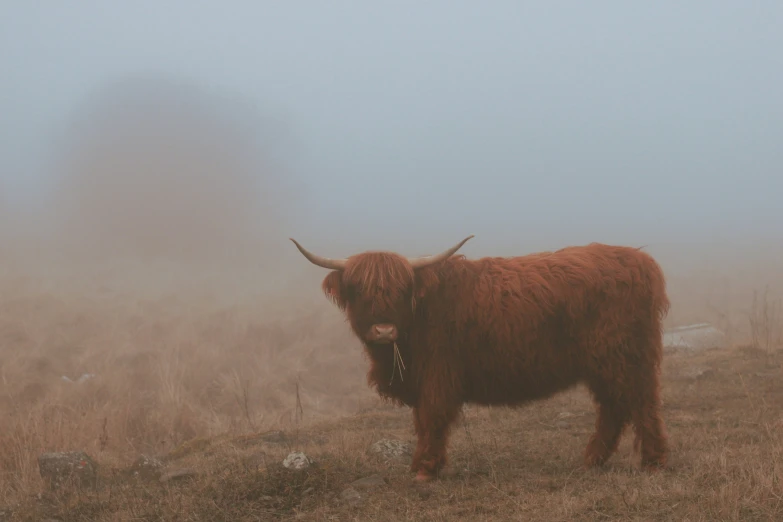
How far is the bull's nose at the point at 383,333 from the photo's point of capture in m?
4.64

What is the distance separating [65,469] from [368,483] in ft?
8.83

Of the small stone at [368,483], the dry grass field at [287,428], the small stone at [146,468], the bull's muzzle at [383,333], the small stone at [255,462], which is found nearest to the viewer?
the dry grass field at [287,428]

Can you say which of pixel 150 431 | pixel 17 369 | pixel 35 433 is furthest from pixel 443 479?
pixel 17 369

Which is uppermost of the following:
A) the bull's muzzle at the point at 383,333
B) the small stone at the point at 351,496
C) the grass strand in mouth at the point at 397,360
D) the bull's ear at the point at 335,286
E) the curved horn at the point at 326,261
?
the curved horn at the point at 326,261

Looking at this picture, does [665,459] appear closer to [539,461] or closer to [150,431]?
[539,461]

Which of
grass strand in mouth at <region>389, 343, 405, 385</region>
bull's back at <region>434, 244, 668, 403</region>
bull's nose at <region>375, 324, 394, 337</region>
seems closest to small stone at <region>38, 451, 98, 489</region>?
grass strand in mouth at <region>389, 343, 405, 385</region>

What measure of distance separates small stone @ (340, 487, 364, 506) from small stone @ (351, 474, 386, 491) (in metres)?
0.13

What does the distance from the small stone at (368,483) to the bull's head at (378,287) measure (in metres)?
1.04

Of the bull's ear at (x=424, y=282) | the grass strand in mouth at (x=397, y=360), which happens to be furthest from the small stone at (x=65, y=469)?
the bull's ear at (x=424, y=282)

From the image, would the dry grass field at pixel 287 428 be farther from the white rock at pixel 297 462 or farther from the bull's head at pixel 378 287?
the bull's head at pixel 378 287

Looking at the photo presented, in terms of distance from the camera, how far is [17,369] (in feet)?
35.6

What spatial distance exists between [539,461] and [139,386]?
7.79m

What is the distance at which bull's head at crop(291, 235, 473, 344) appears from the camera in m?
4.79

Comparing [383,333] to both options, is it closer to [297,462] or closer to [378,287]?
[378,287]
